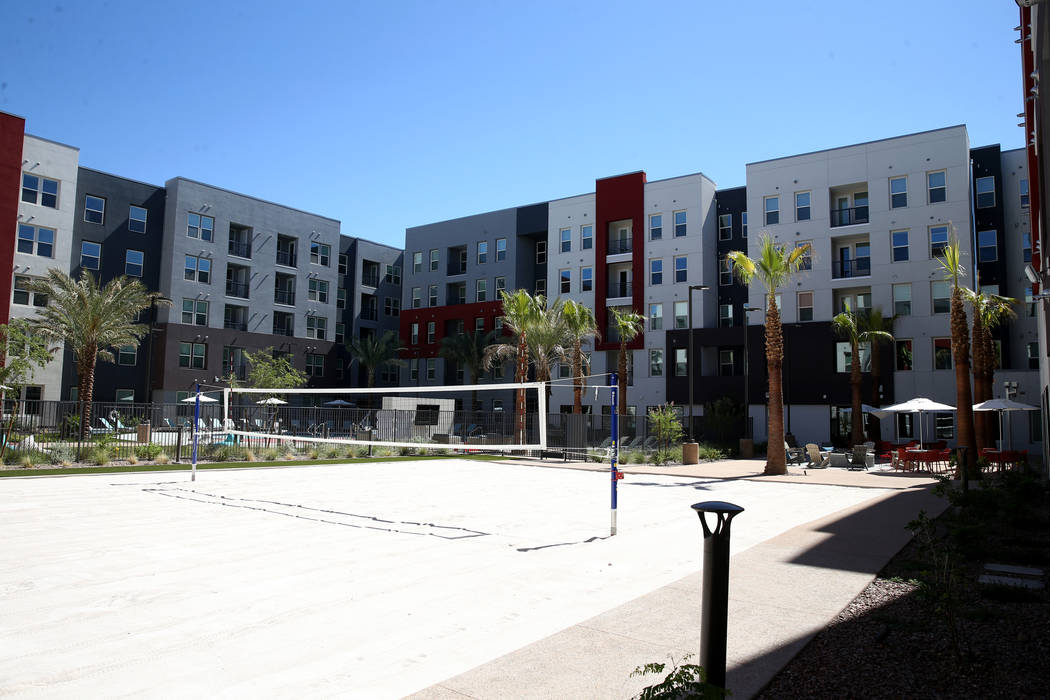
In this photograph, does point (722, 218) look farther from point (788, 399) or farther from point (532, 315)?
point (532, 315)

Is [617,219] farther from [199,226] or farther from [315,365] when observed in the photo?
[199,226]

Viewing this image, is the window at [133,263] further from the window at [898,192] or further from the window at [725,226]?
the window at [898,192]

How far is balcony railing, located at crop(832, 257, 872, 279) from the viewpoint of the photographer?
1732 inches

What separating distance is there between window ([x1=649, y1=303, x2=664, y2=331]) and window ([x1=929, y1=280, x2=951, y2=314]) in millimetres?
17362

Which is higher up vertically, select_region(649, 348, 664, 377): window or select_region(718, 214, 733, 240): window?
select_region(718, 214, 733, 240): window

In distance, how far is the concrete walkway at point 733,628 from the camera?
4949mm

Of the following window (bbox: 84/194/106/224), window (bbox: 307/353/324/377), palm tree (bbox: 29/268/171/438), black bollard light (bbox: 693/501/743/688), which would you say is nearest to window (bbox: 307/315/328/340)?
window (bbox: 307/353/324/377)

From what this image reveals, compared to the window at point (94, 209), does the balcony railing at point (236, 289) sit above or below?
below

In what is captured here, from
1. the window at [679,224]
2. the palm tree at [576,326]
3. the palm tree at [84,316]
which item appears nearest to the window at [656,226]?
the window at [679,224]

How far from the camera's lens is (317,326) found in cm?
6397

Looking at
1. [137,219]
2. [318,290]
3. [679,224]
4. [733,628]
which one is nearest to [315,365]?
[318,290]

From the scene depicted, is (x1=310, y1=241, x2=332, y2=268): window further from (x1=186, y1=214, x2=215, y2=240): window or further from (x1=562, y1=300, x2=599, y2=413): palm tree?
(x1=562, y1=300, x2=599, y2=413): palm tree

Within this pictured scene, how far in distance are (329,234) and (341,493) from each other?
51.2m

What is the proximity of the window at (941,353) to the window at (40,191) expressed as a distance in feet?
188
